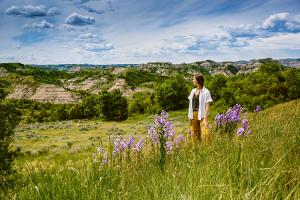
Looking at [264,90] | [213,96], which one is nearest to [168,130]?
[264,90]

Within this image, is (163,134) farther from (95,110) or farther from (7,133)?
(95,110)

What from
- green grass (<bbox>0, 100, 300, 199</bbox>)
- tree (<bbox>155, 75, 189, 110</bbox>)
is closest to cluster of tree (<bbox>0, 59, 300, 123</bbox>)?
tree (<bbox>155, 75, 189, 110</bbox>)

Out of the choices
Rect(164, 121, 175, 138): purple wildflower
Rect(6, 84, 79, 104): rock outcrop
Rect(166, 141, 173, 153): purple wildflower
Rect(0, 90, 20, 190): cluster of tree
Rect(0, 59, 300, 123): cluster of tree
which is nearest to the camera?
Rect(166, 141, 173, 153): purple wildflower

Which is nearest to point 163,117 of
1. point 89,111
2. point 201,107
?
point 201,107

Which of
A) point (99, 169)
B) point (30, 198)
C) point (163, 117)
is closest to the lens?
point (30, 198)

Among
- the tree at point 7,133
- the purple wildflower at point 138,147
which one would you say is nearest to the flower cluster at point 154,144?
the purple wildflower at point 138,147

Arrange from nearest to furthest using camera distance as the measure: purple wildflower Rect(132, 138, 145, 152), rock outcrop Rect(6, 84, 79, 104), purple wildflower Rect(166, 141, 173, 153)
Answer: purple wildflower Rect(166, 141, 173, 153), purple wildflower Rect(132, 138, 145, 152), rock outcrop Rect(6, 84, 79, 104)

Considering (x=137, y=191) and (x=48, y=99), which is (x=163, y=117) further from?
(x=48, y=99)

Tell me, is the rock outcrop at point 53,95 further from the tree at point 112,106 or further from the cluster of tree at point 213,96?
the tree at point 112,106

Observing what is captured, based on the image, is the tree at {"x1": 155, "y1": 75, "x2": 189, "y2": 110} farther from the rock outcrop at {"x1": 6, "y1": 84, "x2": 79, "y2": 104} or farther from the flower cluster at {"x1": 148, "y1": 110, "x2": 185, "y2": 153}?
the rock outcrop at {"x1": 6, "y1": 84, "x2": 79, "y2": 104}

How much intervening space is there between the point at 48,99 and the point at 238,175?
19572 cm

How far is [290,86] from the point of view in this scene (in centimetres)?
6159

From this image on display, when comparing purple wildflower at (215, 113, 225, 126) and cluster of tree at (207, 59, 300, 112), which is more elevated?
purple wildflower at (215, 113, 225, 126)

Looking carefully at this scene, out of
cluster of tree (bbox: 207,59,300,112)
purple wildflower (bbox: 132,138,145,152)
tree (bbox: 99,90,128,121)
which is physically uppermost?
purple wildflower (bbox: 132,138,145,152)
